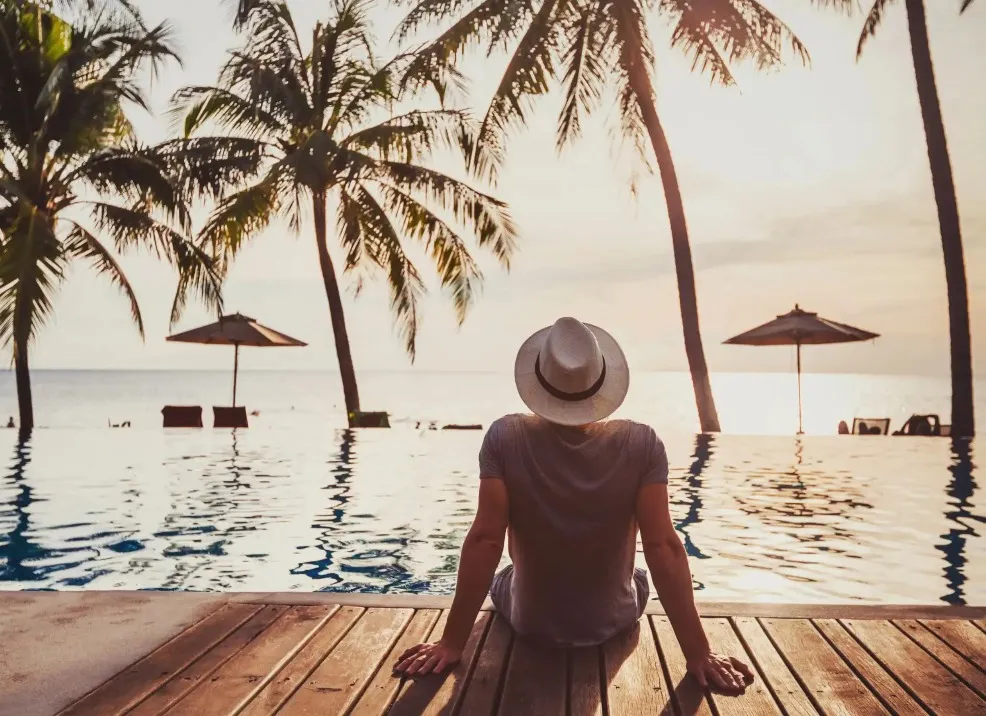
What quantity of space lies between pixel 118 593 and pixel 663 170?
46.6 feet

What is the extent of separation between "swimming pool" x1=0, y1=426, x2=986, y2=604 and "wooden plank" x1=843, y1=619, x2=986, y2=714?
95.5 inches

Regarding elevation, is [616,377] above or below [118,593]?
above

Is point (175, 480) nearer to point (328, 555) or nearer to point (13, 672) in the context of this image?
point (328, 555)

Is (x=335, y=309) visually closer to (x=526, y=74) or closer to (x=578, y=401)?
(x=526, y=74)

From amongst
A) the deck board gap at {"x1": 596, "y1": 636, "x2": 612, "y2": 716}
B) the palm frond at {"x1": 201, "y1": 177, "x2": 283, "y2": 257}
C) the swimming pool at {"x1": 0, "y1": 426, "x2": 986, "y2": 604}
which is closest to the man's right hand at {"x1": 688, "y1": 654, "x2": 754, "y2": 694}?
the deck board gap at {"x1": 596, "y1": 636, "x2": 612, "y2": 716}

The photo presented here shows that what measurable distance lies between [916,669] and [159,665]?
2.62 meters

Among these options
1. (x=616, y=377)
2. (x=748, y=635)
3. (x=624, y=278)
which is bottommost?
(x=748, y=635)

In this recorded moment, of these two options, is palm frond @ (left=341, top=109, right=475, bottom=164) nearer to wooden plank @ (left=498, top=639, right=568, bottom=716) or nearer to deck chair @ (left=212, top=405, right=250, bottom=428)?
deck chair @ (left=212, top=405, right=250, bottom=428)

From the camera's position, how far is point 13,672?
317cm

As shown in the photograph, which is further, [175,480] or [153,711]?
[175,480]

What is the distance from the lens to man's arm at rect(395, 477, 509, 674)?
2.99 metres

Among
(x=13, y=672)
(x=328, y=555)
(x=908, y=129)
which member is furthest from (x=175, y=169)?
(x=13, y=672)

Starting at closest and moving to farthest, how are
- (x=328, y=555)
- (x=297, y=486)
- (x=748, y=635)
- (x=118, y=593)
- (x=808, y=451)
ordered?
(x=748, y=635) < (x=118, y=593) < (x=328, y=555) < (x=297, y=486) < (x=808, y=451)

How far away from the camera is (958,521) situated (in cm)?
851
